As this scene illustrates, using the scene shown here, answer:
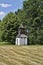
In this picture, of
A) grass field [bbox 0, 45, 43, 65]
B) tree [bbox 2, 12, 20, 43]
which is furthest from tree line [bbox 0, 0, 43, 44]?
grass field [bbox 0, 45, 43, 65]

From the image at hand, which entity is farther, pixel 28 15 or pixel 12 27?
pixel 12 27

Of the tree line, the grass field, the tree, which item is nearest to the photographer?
the grass field

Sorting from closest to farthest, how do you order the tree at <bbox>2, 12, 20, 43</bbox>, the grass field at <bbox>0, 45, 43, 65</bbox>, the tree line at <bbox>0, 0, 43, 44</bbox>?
the grass field at <bbox>0, 45, 43, 65</bbox> < the tree line at <bbox>0, 0, 43, 44</bbox> < the tree at <bbox>2, 12, 20, 43</bbox>

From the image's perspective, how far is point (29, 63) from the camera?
495 inches

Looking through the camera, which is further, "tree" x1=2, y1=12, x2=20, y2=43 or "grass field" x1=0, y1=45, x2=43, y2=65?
"tree" x1=2, y1=12, x2=20, y2=43

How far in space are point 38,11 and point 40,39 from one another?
22.5 ft

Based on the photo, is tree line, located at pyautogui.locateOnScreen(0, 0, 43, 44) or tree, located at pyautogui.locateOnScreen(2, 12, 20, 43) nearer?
tree line, located at pyautogui.locateOnScreen(0, 0, 43, 44)

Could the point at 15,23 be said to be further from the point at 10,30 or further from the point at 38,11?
the point at 38,11

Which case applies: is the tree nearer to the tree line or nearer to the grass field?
the tree line

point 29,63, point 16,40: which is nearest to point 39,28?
point 16,40

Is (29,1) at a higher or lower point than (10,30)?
higher

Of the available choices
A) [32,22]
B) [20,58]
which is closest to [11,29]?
[32,22]

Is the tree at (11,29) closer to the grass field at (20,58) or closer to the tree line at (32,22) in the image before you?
the tree line at (32,22)

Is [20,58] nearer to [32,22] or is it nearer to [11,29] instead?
[32,22]
